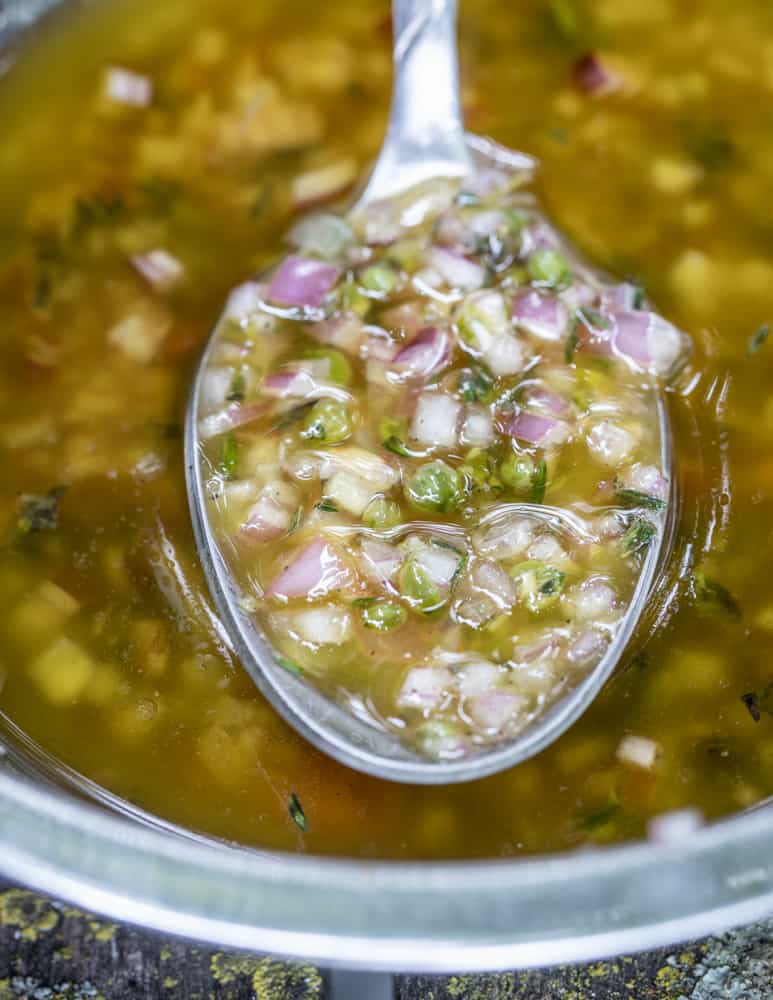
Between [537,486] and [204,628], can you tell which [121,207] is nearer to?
[204,628]

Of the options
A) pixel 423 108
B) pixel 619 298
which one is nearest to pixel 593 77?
pixel 423 108

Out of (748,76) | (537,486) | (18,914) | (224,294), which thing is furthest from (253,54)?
(18,914)

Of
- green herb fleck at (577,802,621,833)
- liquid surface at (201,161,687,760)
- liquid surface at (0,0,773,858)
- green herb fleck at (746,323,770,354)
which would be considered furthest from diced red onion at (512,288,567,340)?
green herb fleck at (577,802,621,833)

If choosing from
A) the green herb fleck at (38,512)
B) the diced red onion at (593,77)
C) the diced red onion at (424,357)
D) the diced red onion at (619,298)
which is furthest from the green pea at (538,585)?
the diced red onion at (593,77)

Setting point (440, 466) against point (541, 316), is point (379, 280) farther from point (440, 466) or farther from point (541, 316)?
point (440, 466)

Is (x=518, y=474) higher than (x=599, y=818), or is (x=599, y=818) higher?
(x=518, y=474)

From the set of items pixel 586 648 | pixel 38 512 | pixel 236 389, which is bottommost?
pixel 586 648
